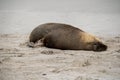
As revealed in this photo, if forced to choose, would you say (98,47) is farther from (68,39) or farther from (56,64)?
(56,64)

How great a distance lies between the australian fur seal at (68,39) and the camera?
307 inches

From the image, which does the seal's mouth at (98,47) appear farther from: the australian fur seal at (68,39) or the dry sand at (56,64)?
the dry sand at (56,64)

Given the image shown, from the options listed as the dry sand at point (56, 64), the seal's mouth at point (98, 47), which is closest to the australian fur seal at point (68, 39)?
the seal's mouth at point (98, 47)

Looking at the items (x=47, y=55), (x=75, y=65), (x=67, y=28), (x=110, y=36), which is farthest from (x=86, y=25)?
(x=75, y=65)

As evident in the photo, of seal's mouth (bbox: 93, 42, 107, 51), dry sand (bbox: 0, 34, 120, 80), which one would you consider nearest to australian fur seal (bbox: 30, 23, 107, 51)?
seal's mouth (bbox: 93, 42, 107, 51)

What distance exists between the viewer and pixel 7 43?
28.7 feet

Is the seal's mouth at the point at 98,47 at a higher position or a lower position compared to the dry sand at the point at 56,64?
higher

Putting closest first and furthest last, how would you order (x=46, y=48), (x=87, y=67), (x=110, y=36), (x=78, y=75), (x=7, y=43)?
(x=78, y=75) < (x=87, y=67) < (x=46, y=48) < (x=7, y=43) < (x=110, y=36)

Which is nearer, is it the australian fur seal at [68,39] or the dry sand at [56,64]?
→ the dry sand at [56,64]

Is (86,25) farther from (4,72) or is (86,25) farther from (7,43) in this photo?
(4,72)

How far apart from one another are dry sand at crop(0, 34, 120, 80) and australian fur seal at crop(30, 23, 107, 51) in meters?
0.24

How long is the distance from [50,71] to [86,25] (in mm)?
8266

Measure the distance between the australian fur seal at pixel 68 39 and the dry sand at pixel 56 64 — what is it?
24 cm

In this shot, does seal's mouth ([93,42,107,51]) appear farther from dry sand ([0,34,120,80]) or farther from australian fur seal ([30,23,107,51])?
dry sand ([0,34,120,80])
